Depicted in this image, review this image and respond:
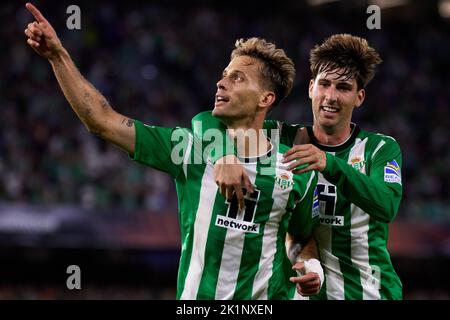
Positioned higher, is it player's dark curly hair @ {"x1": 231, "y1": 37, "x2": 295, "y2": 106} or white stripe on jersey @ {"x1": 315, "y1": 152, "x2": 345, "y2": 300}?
player's dark curly hair @ {"x1": 231, "y1": 37, "x2": 295, "y2": 106}

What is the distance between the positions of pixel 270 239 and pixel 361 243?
3.36ft

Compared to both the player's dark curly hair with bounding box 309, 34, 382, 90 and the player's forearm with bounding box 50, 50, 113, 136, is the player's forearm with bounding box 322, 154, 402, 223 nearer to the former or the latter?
the player's dark curly hair with bounding box 309, 34, 382, 90

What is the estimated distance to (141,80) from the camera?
51.2 ft

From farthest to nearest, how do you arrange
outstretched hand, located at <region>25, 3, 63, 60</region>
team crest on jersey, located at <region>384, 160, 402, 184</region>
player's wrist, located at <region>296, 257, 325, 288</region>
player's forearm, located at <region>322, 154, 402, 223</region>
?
team crest on jersey, located at <region>384, 160, 402, 184</region> → player's wrist, located at <region>296, 257, 325, 288</region> → player's forearm, located at <region>322, 154, 402, 223</region> → outstretched hand, located at <region>25, 3, 63, 60</region>

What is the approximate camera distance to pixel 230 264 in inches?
160

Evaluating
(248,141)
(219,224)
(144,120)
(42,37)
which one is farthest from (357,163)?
(144,120)

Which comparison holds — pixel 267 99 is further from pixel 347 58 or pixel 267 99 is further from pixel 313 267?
pixel 313 267

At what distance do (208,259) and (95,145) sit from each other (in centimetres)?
968

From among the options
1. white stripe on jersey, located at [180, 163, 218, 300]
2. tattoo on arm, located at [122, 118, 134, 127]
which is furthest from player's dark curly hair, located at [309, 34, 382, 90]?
tattoo on arm, located at [122, 118, 134, 127]

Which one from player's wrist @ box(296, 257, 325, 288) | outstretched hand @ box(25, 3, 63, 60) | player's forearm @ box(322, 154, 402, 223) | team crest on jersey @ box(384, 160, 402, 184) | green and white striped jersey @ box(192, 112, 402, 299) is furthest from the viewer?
green and white striped jersey @ box(192, 112, 402, 299)

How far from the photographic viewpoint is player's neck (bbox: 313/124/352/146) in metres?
5.03

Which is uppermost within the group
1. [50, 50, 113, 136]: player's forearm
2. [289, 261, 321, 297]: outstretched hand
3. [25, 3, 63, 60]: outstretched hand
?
[25, 3, 63, 60]: outstretched hand

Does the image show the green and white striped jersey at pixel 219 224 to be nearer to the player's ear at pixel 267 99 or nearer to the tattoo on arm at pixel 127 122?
the tattoo on arm at pixel 127 122

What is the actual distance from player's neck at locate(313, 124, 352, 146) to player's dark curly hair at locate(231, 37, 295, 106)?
518 mm
